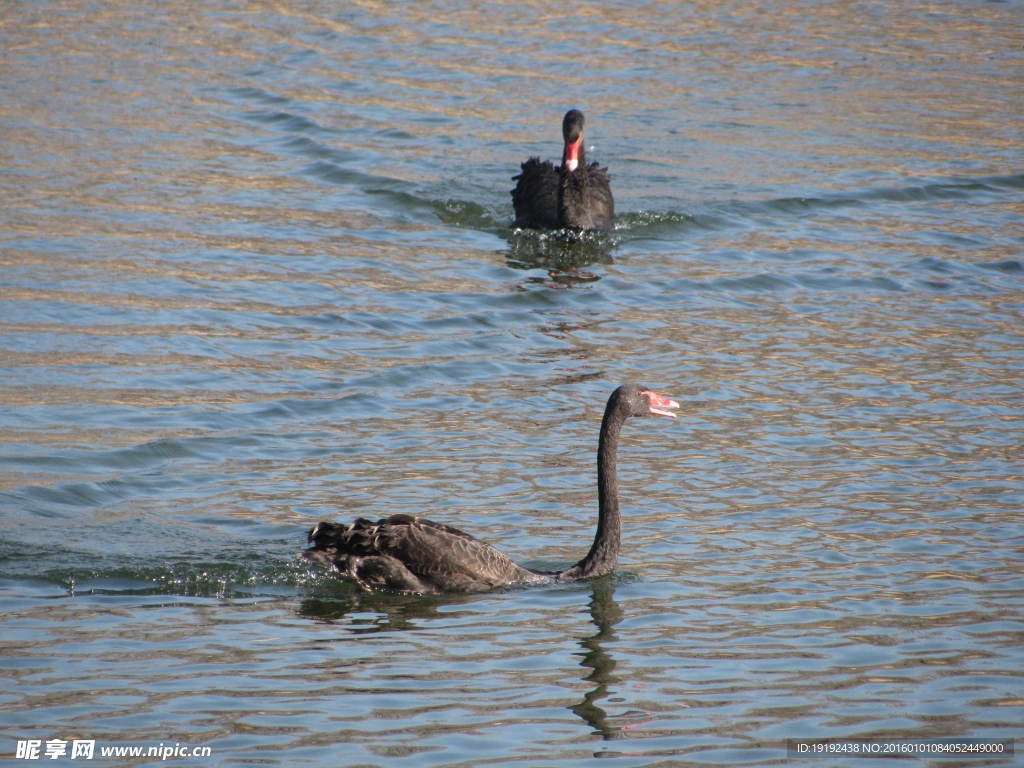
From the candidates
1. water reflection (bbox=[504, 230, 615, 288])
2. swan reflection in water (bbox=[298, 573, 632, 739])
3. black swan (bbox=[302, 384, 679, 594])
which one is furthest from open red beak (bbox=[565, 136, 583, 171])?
swan reflection in water (bbox=[298, 573, 632, 739])

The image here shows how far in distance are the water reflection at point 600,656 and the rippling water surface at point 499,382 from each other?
45 mm

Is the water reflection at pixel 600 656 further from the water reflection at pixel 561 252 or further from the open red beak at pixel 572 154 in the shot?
the open red beak at pixel 572 154

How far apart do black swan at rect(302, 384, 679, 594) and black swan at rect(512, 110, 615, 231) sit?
341 inches

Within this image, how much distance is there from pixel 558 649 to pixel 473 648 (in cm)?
48

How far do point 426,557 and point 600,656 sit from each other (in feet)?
4.66

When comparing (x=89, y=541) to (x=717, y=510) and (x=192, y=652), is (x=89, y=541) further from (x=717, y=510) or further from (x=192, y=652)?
(x=717, y=510)

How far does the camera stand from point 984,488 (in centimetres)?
Answer: 1038

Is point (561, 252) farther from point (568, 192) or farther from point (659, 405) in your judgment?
point (659, 405)

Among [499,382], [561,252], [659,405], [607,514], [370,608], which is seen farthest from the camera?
[561,252]

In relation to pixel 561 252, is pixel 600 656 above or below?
below

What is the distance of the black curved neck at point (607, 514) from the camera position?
895cm

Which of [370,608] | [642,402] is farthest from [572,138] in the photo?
[370,608]

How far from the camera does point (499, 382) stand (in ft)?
41.4

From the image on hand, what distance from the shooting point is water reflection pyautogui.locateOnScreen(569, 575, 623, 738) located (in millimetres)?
7160
